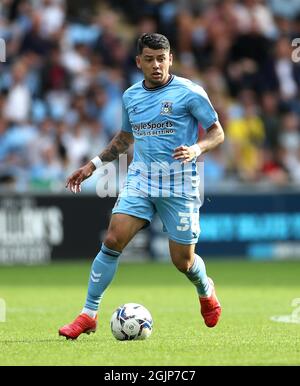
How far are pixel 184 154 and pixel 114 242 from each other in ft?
3.07

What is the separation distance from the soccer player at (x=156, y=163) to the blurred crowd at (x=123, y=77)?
344 inches

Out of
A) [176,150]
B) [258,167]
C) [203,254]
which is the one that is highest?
[176,150]

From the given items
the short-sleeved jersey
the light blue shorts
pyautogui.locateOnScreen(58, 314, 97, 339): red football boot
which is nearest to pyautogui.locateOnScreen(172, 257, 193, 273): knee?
the light blue shorts

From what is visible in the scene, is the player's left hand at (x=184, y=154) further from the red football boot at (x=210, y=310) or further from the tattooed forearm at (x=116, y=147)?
the red football boot at (x=210, y=310)

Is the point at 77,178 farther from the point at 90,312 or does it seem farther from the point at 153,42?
the point at 153,42

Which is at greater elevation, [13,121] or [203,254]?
[13,121]

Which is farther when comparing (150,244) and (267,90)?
(267,90)

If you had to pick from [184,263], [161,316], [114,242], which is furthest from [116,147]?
[161,316]
